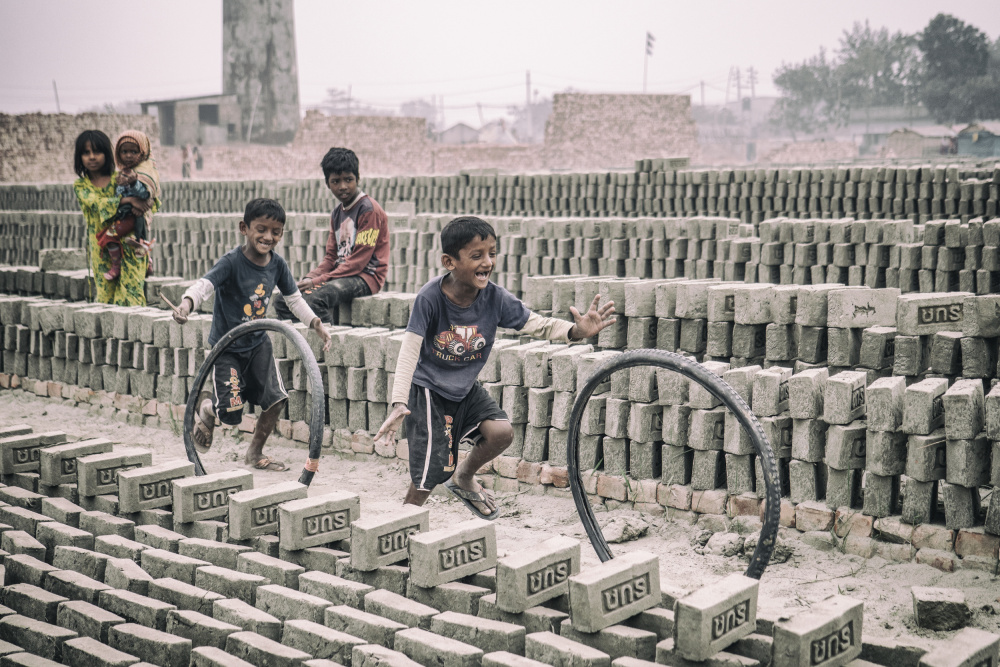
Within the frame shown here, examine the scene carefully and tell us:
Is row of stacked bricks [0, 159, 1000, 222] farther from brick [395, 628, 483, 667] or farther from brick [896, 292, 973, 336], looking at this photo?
brick [395, 628, 483, 667]

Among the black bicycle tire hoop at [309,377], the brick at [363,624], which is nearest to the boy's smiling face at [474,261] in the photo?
the black bicycle tire hoop at [309,377]

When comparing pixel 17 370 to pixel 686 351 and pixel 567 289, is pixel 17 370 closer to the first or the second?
pixel 567 289

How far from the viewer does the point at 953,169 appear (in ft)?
41.8

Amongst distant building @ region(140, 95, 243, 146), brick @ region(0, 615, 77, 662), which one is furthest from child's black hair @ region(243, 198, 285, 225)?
distant building @ region(140, 95, 243, 146)

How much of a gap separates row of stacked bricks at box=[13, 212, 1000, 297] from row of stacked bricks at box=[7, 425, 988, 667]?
14.3 feet

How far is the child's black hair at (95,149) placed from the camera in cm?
746

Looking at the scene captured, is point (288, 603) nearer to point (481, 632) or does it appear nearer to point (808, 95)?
point (481, 632)

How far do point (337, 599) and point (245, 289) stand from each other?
8.38ft

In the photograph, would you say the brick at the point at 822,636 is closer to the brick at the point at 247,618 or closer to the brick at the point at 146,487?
the brick at the point at 247,618

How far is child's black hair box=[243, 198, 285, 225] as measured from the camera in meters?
5.30

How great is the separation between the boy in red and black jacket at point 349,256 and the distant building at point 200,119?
32.2 m

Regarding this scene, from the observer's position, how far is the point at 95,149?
24.6 feet

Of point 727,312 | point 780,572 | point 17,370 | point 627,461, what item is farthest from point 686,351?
point 17,370

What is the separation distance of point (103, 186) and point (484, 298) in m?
4.48
